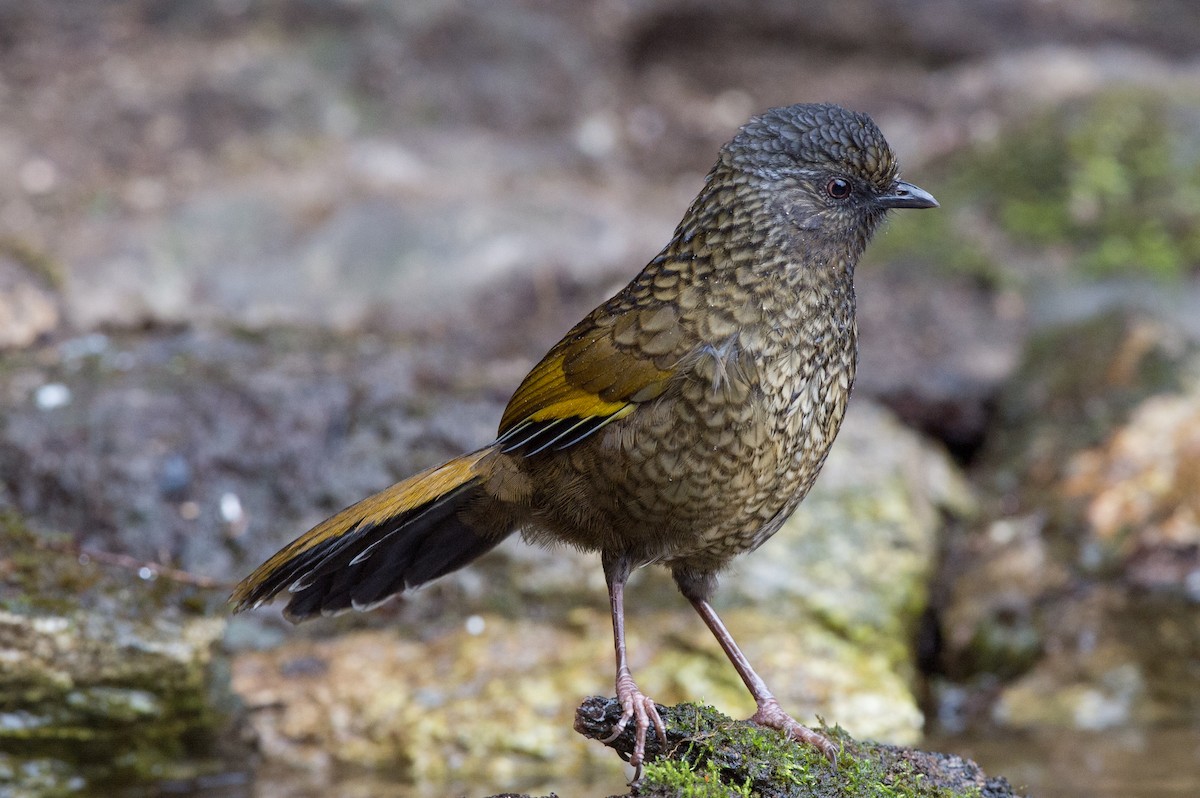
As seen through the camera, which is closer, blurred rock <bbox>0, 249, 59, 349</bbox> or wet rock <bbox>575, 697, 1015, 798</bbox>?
wet rock <bbox>575, 697, 1015, 798</bbox>

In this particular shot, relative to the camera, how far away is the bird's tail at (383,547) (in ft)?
11.4

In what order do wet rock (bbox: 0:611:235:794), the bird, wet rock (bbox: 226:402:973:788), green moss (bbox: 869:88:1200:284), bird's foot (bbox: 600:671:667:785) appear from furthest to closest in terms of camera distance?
green moss (bbox: 869:88:1200:284)
wet rock (bbox: 226:402:973:788)
wet rock (bbox: 0:611:235:794)
the bird
bird's foot (bbox: 600:671:667:785)

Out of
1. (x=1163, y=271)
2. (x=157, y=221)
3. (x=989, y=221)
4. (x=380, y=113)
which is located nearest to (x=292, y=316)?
(x=157, y=221)

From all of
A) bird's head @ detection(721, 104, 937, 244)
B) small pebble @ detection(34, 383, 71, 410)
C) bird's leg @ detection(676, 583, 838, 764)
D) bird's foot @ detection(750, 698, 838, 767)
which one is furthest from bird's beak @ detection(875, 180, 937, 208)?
small pebble @ detection(34, 383, 71, 410)

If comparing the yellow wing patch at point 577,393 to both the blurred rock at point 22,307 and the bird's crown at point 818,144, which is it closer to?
the bird's crown at point 818,144

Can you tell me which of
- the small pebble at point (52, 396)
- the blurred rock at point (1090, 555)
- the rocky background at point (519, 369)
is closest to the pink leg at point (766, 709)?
the rocky background at point (519, 369)

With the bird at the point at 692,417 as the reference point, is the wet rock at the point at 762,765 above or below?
below

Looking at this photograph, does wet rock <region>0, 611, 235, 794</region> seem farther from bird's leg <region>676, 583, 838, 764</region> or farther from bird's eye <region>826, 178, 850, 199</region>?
bird's eye <region>826, 178, 850, 199</region>

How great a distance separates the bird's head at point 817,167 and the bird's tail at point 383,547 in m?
1.05

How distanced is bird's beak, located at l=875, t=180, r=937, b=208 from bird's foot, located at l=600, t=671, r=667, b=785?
1498 millimetres

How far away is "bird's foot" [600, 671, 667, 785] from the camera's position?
3.00 meters

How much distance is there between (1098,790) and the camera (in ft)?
13.8

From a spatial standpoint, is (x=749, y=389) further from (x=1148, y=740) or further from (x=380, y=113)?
(x=380, y=113)

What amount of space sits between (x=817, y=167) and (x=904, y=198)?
274 mm
